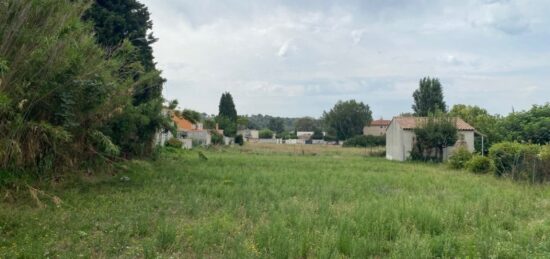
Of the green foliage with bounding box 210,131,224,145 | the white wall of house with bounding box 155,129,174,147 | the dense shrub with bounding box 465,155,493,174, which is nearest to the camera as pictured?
the dense shrub with bounding box 465,155,493,174

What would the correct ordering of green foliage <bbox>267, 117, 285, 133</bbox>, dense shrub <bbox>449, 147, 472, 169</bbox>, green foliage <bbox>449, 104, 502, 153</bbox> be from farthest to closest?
green foliage <bbox>267, 117, 285, 133</bbox>, green foliage <bbox>449, 104, 502, 153</bbox>, dense shrub <bbox>449, 147, 472, 169</bbox>

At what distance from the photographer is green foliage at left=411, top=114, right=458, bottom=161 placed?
30547 millimetres

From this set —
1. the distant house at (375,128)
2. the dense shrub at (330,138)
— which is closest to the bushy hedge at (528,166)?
the distant house at (375,128)

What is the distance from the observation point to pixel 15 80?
27.2 ft

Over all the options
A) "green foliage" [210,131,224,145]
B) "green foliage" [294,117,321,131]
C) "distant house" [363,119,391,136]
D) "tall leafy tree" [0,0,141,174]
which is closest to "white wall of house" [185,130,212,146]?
"green foliage" [210,131,224,145]

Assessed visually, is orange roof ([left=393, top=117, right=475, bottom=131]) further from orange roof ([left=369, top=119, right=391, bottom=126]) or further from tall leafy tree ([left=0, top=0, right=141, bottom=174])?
orange roof ([left=369, top=119, right=391, bottom=126])

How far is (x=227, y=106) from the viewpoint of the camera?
7825 cm

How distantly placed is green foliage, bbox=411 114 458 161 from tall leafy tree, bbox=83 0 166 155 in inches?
764

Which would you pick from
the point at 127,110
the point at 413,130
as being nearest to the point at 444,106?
the point at 413,130

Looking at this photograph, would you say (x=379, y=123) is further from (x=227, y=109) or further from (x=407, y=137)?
(x=407, y=137)

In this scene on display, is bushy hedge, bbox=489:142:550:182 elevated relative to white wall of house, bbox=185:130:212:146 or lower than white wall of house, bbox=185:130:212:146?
lower

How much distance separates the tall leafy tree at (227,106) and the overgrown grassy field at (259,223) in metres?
65.3

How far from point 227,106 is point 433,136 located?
52.2 metres

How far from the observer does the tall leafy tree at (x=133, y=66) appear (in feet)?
51.3
